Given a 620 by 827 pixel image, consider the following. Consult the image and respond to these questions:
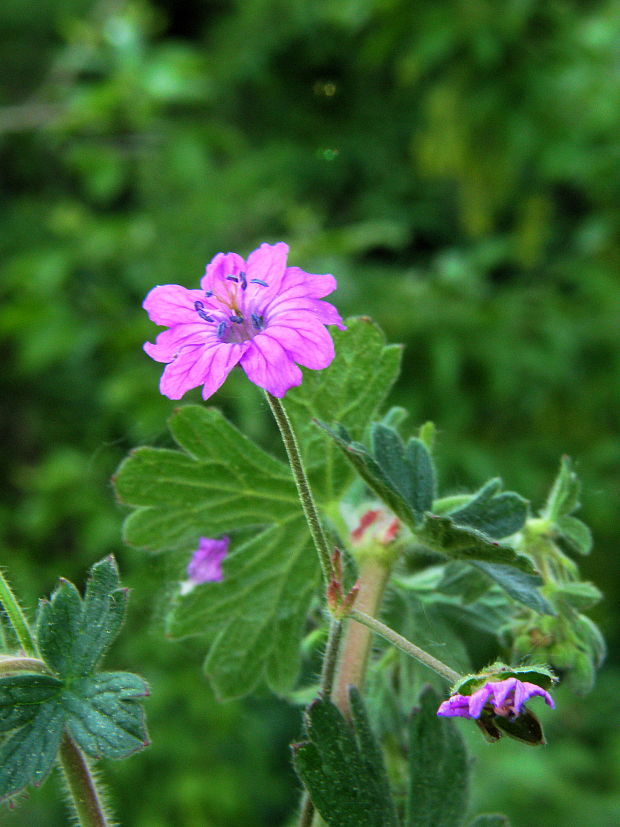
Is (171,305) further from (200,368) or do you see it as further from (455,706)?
(455,706)

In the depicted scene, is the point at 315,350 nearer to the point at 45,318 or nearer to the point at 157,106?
the point at 45,318

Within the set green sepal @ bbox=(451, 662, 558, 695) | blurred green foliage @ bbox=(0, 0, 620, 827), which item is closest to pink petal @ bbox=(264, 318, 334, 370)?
green sepal @ bbox=(451, 662, 558, 695)

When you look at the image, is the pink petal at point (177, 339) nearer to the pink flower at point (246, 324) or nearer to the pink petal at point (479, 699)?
the pink flower at point (246, 324)

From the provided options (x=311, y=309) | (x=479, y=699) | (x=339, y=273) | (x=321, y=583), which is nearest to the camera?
(x=479, y=699)

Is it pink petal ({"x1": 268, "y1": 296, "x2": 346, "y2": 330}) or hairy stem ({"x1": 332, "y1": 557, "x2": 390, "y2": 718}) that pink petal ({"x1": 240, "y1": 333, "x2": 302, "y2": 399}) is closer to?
pink petal ({"x1": 268, "y1": 296, "x2": 346, "y2": 330})

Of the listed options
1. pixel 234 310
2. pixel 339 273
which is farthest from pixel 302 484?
pixel 339 273
